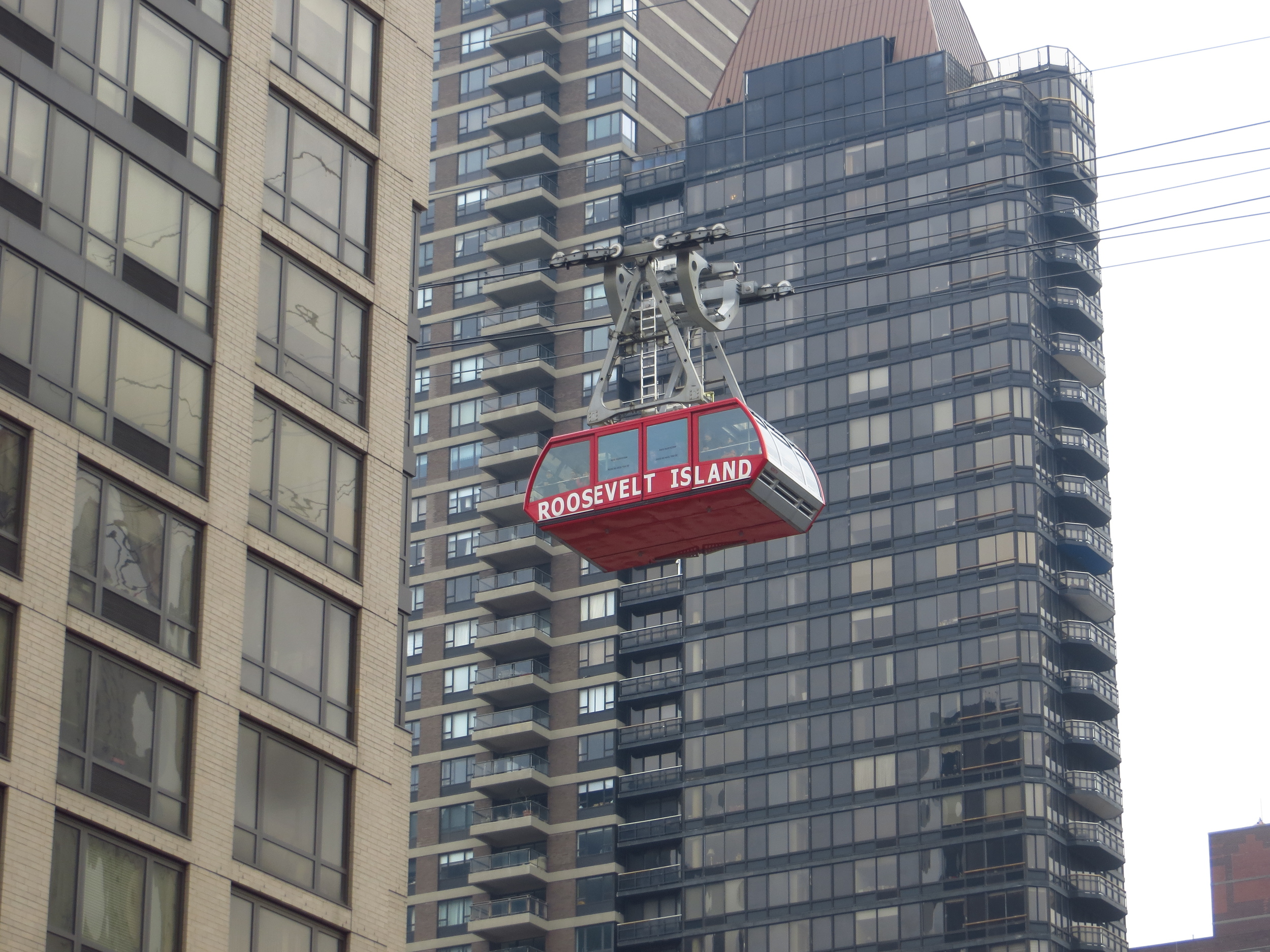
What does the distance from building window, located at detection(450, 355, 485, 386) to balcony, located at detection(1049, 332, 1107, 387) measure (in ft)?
117

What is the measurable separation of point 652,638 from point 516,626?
860cm

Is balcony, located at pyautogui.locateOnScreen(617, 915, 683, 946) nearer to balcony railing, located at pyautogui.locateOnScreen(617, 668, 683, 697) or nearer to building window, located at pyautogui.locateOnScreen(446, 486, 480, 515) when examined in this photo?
balcony railing, located at pyautogui.locateOnScreen(617, 668, 683, 697)

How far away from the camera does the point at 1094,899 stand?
396 ft

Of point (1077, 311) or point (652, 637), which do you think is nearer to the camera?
point (1077, 311)

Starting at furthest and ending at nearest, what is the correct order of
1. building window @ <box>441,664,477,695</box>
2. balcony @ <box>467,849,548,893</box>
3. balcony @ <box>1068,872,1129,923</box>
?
building window @ <box>441,664,477,695</box> → balcony @ <box>467,849,548,893</box> → balcony @ <box>1068,872,1129,923</box>

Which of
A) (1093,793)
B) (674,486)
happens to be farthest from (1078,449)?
(674,486)

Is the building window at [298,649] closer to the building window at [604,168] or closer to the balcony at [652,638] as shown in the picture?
the balcony at [652,638]

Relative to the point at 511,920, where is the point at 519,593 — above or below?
above

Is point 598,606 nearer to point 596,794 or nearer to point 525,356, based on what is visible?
point 596,794

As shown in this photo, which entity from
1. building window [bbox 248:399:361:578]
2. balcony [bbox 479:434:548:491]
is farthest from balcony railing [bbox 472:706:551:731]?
building window [bbox 248:399:361:578]

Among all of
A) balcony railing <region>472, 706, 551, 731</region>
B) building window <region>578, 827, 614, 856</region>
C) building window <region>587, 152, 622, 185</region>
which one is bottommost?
building window <region>578, 827, 614, 856</region>

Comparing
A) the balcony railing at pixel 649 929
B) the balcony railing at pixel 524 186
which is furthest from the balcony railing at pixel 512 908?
the balcony railing at pixel 524 186

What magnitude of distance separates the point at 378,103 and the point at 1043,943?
254 feet

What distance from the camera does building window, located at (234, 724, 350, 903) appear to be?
42031 millimetres
